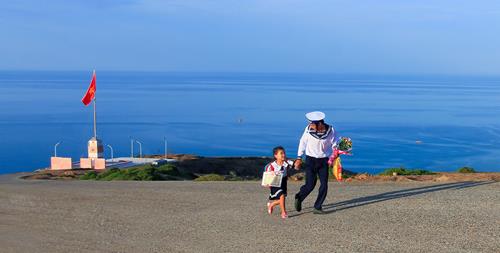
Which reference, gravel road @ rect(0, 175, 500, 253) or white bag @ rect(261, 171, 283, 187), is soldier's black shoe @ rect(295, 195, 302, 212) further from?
white bag @ rect(261, 171, 283, 187)

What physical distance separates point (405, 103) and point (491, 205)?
421 ft

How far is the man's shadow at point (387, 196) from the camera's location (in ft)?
35.1

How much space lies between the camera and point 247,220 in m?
9.91

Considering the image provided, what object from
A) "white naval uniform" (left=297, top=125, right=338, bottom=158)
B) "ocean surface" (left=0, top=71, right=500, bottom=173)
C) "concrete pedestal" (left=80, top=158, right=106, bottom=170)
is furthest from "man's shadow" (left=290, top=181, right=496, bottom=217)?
"ocean surface" (left=0, top=71, right=500, bottom=173)

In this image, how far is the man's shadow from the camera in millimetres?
10703

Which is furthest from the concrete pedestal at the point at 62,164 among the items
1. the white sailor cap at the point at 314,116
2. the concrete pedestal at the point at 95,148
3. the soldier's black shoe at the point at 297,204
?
the white sailor cap at the point at 314,116

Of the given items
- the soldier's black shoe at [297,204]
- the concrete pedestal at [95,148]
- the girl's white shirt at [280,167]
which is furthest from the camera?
the concrete pedestal at [95,148]

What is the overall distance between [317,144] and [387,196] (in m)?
3.04

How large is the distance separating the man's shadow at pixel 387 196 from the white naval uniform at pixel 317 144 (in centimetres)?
119

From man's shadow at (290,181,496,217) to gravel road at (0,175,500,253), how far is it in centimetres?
2

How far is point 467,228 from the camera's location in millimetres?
8906

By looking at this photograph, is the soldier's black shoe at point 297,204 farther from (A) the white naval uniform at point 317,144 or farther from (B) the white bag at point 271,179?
(A) the white naval uniform at point 317,144

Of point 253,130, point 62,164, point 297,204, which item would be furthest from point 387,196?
point 253,130

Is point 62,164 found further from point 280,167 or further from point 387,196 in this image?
point 280,167
